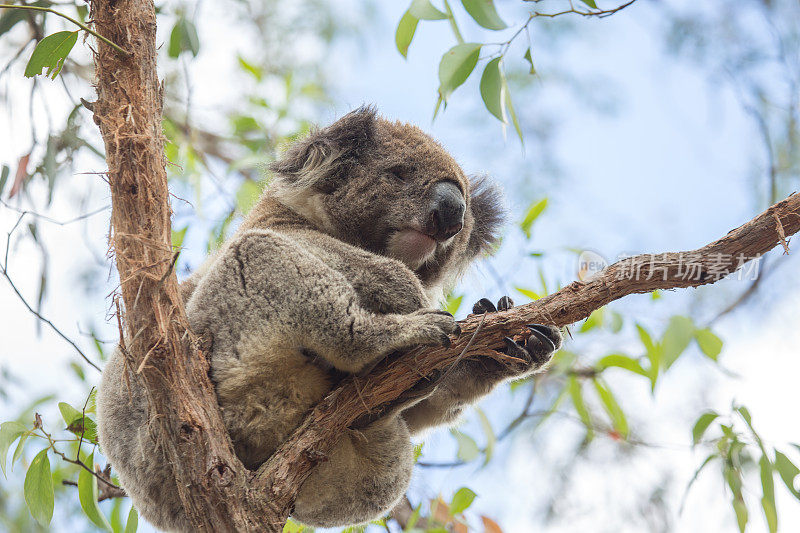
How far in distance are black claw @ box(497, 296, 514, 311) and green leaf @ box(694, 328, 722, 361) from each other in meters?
1.10

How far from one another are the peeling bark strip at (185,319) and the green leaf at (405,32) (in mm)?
1041

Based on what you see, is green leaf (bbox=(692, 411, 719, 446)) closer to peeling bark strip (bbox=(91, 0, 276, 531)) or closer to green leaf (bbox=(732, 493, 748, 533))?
green leaf (bbox=(732, 493, 748, 533))

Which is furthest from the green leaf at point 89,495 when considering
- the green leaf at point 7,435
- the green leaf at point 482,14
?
the green leaf at point 482,14

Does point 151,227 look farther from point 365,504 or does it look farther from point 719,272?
point 719,272

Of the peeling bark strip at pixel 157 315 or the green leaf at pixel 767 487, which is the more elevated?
the peeling bark strip at pixel 157 315

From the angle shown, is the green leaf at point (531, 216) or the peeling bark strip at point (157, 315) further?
the green leaf at point (531, 216)

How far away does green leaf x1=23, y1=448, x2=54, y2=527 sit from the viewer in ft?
7.98

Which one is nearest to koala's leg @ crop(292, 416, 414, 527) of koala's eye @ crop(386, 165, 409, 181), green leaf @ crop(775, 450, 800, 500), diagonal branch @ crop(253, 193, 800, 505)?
diagonal branch @ crop(253, 193, 800, 505)

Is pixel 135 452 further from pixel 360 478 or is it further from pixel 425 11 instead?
pixel 425 11

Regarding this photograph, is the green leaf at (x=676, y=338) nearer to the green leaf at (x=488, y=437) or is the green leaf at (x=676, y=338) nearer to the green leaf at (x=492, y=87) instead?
the green leaf at (x=488, y=437)

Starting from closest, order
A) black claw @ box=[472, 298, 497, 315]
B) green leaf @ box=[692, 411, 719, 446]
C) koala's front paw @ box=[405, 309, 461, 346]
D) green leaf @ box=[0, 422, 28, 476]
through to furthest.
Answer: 1. koala's front paw @ box=[405, 309, 461, 346]
2. black claw @ box=[472, 298, 497, 315]
3. green leaf @ box=[0, 422, 28, 476]
4. green leaf @ box=[692, 411, 719, 446]

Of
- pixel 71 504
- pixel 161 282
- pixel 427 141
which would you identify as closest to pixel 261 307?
→ pixel 161 282

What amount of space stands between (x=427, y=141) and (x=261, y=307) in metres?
1.11

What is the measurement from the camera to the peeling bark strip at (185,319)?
1.84 meters
